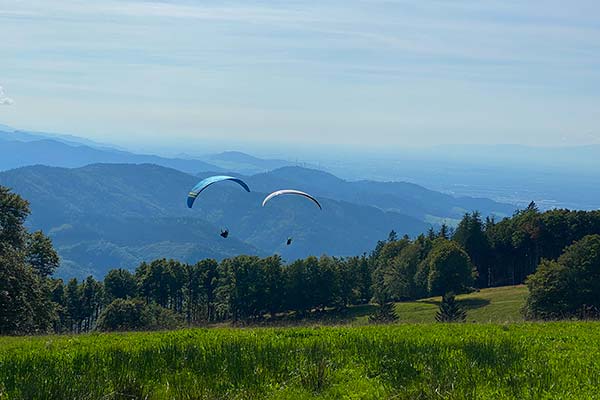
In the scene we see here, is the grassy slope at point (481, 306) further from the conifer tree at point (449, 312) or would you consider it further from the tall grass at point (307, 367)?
the tall grass at point (307, 367)

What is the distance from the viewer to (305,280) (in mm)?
77625

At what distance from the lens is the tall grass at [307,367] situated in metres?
9.90

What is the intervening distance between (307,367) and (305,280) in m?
66.8

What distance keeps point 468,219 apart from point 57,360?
87973 mm

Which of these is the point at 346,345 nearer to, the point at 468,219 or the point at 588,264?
the point at 588,264

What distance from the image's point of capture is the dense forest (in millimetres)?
71062

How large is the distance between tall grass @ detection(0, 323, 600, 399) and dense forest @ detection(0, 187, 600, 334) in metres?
49.1

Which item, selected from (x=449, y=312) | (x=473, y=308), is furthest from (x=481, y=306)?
(x=449, y=312)

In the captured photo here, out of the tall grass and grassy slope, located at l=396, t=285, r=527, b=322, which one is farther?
grassy slope, located at l=396, t=285, r=527, b=322

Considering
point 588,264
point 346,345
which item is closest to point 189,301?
point 588,264

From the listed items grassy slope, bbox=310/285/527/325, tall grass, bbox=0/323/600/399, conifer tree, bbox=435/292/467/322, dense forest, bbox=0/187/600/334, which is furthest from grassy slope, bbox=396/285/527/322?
tall grass, bbox=0/323/600/399

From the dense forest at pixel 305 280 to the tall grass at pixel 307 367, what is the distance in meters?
49.1

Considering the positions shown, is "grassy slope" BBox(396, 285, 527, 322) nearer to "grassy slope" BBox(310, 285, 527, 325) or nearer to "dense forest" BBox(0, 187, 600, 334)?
"grassy slope" BBox(310, 285, 527, 325)

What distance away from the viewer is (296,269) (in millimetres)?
78312
